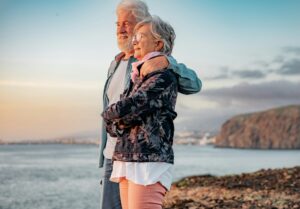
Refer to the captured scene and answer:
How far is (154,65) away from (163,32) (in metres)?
0.20

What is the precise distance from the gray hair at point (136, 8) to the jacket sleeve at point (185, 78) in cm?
69

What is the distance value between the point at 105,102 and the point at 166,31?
0.88 metres

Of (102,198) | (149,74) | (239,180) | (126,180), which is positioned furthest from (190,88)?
(239,180)

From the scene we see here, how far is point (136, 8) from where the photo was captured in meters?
4.72

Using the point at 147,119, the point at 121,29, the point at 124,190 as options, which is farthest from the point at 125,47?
the point at 124,190

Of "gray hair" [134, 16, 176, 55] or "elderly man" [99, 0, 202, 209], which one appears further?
"elderly man" [99, 0, 202, 209]

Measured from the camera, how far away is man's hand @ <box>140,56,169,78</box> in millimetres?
3973

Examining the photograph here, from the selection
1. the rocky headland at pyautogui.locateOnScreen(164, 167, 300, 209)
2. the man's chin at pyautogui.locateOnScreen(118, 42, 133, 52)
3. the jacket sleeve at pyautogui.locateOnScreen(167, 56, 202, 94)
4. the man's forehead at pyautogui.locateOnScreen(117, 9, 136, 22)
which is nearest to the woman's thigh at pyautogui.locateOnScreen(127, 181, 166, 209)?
the jacket sleeve at pyautogui.locateOnScreen(167, 56, 202, 94)

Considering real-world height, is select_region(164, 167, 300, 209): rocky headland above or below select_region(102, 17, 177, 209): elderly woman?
below

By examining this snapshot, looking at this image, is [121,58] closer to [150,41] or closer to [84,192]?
[150,41]

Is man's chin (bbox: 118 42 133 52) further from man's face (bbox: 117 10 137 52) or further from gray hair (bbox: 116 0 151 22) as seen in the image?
gray hair (bbox: 116 0 151 22)

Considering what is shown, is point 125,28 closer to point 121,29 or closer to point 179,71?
point 121,29

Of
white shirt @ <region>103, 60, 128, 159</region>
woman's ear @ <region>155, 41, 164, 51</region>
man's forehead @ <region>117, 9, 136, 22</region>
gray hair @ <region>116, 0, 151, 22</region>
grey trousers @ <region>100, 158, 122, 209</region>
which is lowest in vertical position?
grey trousers @ <region>100, 158, 122, 209</region>

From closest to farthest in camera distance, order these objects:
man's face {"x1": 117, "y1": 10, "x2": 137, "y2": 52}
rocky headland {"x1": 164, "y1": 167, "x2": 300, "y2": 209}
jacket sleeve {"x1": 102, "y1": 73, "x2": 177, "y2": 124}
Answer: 1. jacket sleeve {"x1": 102, "y1": 73, "x2": 177, "y2": 124}
2. man's face {"x1": 117, "y1": 10, "x2": 137, "y2": 52}
3. rocky headland {"x1": 164, "y1": 167, "x2": 300, "y2": 209}
